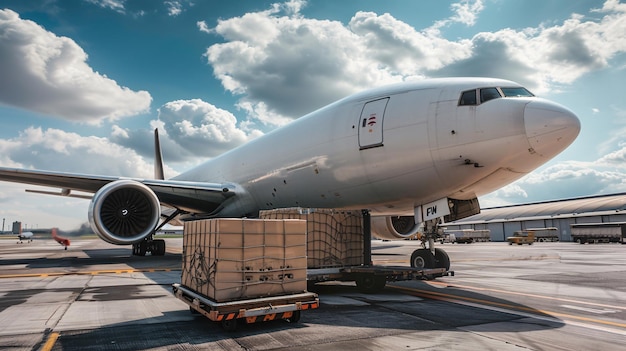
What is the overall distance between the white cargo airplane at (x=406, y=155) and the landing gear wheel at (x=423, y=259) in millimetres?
23

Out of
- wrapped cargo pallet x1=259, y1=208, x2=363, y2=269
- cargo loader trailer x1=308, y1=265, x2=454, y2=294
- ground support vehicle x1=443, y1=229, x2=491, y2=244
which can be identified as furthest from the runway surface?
ground support vehicle x1=443, y1=229, x2=491, y2=244

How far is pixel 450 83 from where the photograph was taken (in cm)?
895

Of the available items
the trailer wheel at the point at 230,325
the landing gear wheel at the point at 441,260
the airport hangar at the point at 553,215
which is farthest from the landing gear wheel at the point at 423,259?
the airport hangar at the point at 553,215

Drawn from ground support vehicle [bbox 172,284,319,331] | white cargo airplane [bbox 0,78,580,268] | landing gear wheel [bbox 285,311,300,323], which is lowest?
landing gear wheel [bbox 285,311,300,323]

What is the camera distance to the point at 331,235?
878 cm

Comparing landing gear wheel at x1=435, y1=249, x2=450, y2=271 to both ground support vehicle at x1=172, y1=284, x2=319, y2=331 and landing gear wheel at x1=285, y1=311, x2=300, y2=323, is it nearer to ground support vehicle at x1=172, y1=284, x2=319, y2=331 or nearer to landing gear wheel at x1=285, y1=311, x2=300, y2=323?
ground support vehicle at x1=172, y1=284, x2=319, y2=331

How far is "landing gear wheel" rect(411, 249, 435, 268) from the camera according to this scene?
935 cm

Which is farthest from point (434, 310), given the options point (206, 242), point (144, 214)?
point (144, 214)

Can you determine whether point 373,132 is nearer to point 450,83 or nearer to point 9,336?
point 450,83

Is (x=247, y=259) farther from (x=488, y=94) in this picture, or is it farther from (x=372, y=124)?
(x=488, y=94)

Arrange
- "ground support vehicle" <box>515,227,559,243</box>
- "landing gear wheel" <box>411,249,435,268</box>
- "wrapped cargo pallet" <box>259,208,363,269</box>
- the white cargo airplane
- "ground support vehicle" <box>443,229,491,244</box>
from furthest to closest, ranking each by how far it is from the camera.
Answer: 1. "ground support vehicle" <box>515,227,559,243</box>
2. "ground support vehicle" <box>443,229,491,244</box>
3. "landing gear wheel" <box>411,249,435,268</box>
4. "wrapped cargo pallet" <box>259,208,363,269</box>
5. the white cargo airplane

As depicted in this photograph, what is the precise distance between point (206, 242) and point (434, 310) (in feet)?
12.6

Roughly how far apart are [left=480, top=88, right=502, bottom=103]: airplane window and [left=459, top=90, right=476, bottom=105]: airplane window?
15 cm

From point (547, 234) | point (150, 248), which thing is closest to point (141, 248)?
point (150, 248)
